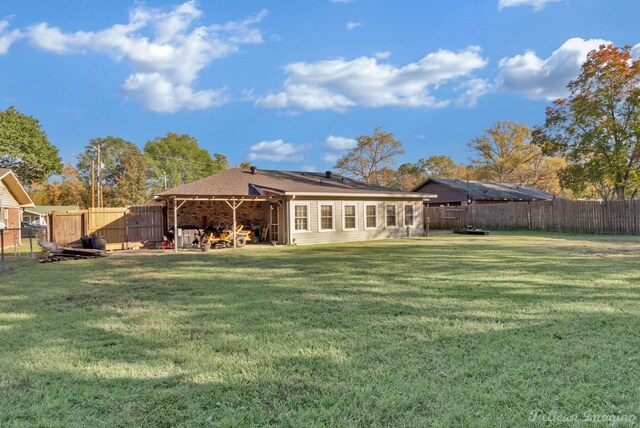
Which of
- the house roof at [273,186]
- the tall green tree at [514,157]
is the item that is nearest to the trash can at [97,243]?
the house roof at [273,186]

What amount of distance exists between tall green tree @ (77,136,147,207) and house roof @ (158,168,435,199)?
19.2m

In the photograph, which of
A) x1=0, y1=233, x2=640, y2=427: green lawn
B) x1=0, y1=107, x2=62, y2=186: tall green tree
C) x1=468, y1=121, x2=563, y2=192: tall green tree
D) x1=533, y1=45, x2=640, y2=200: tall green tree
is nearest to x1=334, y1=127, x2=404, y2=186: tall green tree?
x1=468, y1=121, x2=563, y2=192: tall green tree

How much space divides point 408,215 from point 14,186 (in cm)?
2197

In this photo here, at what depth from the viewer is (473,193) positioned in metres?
28.7

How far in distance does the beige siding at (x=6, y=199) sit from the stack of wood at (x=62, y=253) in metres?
10.9

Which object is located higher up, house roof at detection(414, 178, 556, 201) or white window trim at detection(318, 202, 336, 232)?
house roof at detection(414, 178, 556, 201)

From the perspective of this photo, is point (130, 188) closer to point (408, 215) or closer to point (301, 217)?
point (301, 217)

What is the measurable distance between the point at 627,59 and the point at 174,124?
47507mm

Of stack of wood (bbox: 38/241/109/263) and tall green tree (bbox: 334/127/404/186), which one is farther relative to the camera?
tall green tree (bbox: 334/127/404/186)

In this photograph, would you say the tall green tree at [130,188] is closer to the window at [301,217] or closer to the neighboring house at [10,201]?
the neighboring house at [10,201]

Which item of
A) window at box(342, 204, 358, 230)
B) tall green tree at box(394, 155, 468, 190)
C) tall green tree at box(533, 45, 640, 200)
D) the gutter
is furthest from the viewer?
tall green tree at box(394, 155, 468, 190)

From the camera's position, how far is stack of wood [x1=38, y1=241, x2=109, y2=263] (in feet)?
38.3

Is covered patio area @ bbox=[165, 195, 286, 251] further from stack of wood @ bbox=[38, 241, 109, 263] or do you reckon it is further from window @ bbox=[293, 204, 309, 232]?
stack of wood @ bbox=[38, 241, 109, 263]

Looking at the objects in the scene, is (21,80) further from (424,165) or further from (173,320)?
(424,165)
